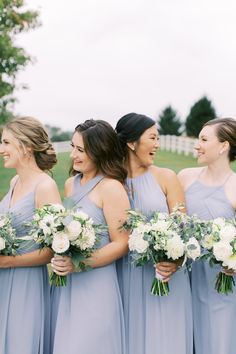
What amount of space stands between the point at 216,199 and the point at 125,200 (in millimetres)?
1046

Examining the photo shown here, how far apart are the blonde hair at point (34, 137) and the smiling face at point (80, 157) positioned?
28cm

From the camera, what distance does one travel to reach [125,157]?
5656mm

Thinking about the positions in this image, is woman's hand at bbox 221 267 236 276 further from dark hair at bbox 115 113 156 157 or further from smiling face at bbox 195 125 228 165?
dark hair at bbox 115 113 156 157

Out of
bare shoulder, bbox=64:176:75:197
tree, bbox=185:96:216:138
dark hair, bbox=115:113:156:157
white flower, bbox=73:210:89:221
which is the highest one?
tree, bbox=185:96:216:138

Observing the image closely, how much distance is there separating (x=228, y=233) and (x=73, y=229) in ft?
4.13

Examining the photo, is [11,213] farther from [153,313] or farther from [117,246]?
[153,313]

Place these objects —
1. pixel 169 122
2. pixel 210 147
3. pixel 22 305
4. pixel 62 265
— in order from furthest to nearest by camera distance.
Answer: pixel 169 122 → pixel 210 147 → pixel 22 305 → pixel 62 265

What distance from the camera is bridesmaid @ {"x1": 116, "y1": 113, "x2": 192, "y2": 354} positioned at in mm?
5379

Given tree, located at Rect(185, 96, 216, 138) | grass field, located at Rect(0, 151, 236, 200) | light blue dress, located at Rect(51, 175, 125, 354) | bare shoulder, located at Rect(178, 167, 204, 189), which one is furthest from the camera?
tree, located at Rect(185, 96, 216, 138)

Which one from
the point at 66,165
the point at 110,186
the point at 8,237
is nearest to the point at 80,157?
the point at 110,186

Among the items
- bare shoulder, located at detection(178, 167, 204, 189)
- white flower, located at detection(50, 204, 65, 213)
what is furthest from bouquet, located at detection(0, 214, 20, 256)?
bare shoulder, located at detection(178, 167, 204, 189)

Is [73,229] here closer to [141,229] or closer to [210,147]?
[141,229]

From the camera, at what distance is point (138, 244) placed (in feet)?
16.0

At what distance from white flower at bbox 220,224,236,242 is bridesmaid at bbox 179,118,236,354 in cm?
62
